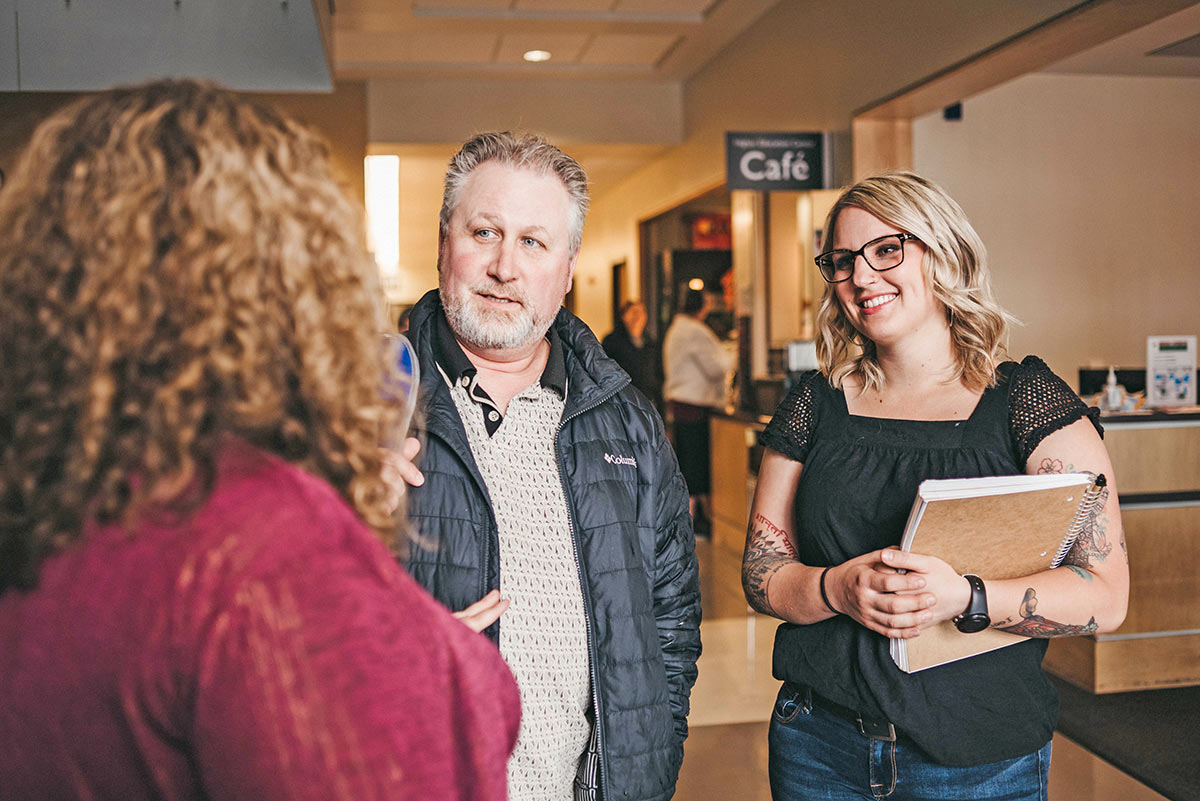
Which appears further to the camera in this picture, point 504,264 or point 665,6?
point 665,6

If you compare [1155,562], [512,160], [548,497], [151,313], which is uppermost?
[512,160]

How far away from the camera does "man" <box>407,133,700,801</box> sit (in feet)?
4.93

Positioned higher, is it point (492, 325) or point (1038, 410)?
point (492, 325)

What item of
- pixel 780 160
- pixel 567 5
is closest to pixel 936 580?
pixel 780 160

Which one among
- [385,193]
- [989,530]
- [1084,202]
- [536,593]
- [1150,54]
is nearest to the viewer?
[989,530]

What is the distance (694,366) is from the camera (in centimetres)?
834

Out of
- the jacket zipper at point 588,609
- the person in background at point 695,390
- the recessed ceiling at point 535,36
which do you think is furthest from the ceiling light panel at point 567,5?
the jacket zipper at point 588,609

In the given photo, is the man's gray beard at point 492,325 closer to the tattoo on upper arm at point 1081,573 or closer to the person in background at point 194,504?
the person in background at point 194,504

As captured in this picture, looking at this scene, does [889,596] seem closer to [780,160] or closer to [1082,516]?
[1082,516]

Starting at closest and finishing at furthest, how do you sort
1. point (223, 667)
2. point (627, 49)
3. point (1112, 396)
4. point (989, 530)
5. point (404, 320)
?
point (223, 667) → point (989, 530) → point (404, 320) → point (1112, 396) → point (627, 49)

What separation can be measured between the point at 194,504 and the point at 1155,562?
467 centimetres

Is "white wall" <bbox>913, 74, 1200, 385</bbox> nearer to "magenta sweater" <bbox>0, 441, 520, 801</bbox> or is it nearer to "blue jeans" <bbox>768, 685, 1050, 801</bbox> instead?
"blue jeans" <bbox>768, 685, 1050, 801</bbox>

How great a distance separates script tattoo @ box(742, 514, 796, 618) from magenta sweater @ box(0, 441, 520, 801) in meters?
1.12

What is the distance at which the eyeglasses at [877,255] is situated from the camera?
1659mm
